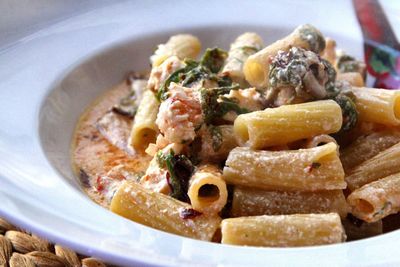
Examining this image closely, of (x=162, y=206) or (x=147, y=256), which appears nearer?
(x=147, y=256)

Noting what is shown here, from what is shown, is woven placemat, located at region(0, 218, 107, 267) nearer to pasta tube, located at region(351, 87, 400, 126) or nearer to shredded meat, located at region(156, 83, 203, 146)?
shredded meat, located at region(156, 83, 203, 146)

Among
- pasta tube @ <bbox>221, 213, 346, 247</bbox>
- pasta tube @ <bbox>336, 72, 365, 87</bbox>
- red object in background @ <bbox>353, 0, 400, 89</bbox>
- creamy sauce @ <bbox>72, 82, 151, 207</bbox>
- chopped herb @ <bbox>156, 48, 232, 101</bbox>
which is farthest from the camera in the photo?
red object in background @ <bbox>353, 0, 400, 89</bbox>

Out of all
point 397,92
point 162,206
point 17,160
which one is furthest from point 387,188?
point 17,160

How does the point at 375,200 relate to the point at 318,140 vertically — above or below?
below

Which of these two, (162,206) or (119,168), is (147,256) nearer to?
(162,206)

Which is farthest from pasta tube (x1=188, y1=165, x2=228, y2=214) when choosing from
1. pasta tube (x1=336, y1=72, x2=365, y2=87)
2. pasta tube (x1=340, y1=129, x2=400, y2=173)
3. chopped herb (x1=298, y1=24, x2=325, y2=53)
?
pasta tube (x1=336, y1=72, x2=365, y2=87)

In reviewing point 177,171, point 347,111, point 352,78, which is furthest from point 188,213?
point 352,78

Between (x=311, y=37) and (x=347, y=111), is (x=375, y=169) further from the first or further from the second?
(x=311, y=37)
